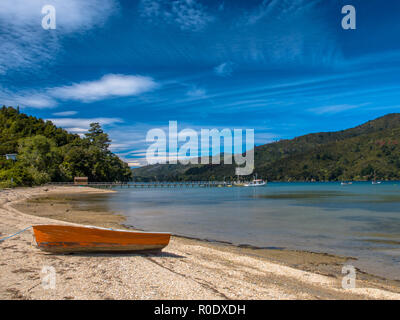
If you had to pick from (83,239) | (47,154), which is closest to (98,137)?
(47,154)

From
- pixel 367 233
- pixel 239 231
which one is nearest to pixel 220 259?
pixel 239 231

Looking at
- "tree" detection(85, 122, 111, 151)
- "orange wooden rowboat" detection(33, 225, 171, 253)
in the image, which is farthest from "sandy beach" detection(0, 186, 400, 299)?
"tree" detection(85, 122, 111, 151)

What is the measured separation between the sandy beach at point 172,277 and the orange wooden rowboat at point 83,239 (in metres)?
0.29

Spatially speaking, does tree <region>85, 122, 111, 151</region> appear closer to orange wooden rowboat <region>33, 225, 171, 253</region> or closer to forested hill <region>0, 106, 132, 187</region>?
forested hill <region>0, 106, 132, 187</region>

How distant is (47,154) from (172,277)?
87.7 metres

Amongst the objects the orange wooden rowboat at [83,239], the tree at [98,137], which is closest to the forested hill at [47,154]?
the tree at [98,137]

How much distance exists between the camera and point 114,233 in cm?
1039

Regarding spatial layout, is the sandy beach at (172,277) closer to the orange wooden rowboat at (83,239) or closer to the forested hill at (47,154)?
the orange wooden rowboat at (83,239)

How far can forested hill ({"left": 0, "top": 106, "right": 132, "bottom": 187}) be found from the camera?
243 feet

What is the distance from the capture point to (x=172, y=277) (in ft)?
28.4
